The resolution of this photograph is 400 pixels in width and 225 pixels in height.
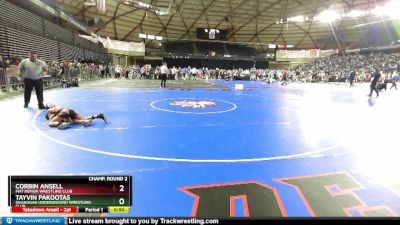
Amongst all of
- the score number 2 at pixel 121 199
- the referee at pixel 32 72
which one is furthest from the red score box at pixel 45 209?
the referee at pixel 32 72

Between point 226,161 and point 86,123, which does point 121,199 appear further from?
point 86,123

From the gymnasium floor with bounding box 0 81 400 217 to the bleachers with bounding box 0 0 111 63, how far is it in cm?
1304

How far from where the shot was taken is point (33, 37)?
20.9 metres

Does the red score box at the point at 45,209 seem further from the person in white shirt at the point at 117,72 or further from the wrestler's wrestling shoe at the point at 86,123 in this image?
the person in white shirt at the point at 117,72

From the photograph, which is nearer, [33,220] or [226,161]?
[33,220]

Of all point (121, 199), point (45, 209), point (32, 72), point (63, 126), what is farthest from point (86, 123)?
point (121, 199)

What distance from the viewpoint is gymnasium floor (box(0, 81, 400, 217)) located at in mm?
2975

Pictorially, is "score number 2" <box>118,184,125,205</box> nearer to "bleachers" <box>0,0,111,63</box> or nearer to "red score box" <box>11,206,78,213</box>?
"red score box" <box>11,206,78,213</box>

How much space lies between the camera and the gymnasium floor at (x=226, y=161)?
2.97 metres

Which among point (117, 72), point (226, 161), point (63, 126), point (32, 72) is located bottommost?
point (226, 161)

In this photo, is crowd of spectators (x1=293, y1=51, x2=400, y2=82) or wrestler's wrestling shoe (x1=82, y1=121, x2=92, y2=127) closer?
wrestler's wrestling shoe (x1=82, y1=121, x2=92, y2=127)

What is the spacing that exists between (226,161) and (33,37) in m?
21.9
